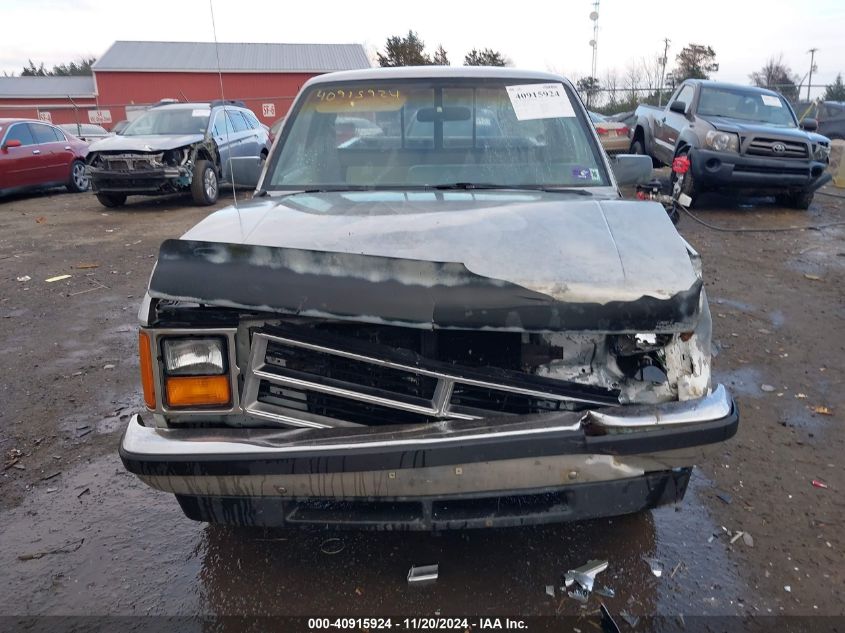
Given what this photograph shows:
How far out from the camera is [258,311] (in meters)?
1.83

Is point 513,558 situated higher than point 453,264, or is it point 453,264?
point 453,264

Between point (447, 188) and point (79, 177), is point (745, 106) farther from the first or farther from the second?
point (79, 177)

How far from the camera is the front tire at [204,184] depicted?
1025 cm

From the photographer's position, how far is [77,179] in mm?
13297

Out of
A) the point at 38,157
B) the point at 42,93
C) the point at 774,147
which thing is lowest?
the point at 38,157

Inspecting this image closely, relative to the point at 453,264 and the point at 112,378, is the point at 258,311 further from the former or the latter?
the point at 112,378

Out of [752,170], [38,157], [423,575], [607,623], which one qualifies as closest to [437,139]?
[423,575]

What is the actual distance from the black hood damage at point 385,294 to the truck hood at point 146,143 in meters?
8.99

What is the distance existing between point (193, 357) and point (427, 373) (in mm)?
708

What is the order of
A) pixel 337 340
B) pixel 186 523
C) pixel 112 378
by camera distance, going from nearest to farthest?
1. pixel 337 340
2. pixel 186 523
3. pixel 112 378

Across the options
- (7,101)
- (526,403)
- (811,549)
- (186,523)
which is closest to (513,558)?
(526,403)

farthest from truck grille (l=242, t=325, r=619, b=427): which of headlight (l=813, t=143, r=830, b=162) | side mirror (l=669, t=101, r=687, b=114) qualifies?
side mirror (l=669, t=101, r=687, b=114)

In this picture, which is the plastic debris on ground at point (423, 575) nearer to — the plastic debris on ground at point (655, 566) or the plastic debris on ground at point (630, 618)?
the plastic debris on ground at point (630, 618)

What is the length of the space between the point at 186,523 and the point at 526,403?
1639mm
